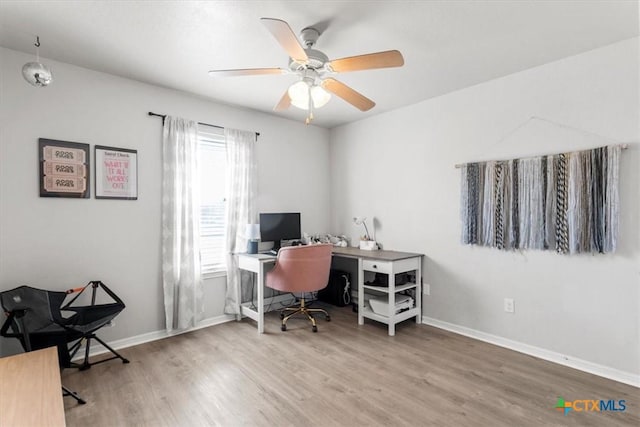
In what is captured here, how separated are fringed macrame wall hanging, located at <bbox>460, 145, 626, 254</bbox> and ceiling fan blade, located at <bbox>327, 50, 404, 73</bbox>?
1.65m

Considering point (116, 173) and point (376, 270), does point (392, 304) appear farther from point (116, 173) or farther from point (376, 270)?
point (116, 173)

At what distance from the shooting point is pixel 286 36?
1.63m

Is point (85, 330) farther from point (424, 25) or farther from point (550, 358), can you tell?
point (550, 358)

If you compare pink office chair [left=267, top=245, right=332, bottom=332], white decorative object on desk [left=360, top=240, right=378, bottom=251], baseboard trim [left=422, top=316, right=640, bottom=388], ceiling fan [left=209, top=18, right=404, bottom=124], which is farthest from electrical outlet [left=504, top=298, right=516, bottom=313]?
ceiling fan [left=209, top=18, right=404, bottom=124]

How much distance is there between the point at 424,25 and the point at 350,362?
2605 mm

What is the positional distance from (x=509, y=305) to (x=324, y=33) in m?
2.81

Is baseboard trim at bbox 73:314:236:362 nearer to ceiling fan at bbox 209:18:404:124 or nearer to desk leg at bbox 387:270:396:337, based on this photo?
desk leg at bbox 387:270:396:337

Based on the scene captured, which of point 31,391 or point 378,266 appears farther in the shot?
point 378,266

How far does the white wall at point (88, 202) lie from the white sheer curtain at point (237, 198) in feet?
0.47

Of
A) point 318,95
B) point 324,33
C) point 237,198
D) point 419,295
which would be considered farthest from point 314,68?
point 419,295

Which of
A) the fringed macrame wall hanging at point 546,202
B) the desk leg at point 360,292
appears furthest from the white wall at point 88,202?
the fringed macrame wall hanging at point 546,202

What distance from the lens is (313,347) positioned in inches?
114

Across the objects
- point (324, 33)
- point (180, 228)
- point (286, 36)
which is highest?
point (324, 33)

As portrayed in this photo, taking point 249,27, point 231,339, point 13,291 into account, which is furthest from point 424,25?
point 13,291
